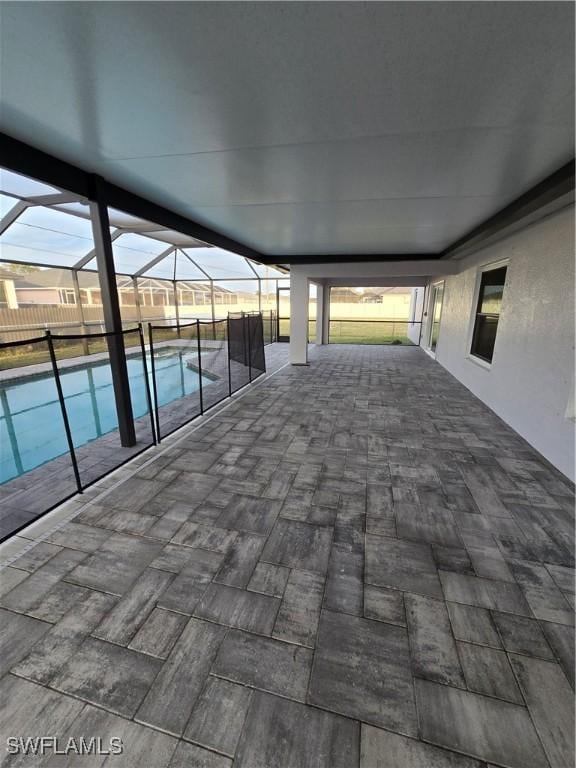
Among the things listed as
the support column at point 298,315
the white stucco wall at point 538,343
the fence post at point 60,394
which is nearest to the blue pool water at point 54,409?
the fence post at point 60,394

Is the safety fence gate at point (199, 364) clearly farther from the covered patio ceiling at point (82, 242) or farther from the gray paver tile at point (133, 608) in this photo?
the gray paver tile at point (133, 608)

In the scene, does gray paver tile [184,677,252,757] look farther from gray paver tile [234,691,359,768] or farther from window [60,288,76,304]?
window [60,288,76,304]

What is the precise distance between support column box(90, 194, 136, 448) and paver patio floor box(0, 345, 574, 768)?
0.65 m

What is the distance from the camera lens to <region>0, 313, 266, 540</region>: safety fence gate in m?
Result: 2.38

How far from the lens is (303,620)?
1.49 meters

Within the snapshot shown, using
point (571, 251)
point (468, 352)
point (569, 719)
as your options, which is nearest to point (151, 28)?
point (569, 719)

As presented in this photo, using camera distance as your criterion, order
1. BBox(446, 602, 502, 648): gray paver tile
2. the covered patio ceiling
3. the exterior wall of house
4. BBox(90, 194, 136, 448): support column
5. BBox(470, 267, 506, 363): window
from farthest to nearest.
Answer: the exterior wall of house → BBox(470, 267, 506, 363): window → the covered patio ceiling → BBox(90, 194, 136, 448): support column → BBox(446, 602, 502, 648): gray paver tile

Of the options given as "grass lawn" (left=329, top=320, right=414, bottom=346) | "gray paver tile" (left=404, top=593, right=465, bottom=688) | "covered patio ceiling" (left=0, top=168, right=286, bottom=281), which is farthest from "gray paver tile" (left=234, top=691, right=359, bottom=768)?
"grass lawn" (left=329, top=320, right=414, bottom=346)

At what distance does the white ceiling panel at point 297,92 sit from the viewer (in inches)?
45.9

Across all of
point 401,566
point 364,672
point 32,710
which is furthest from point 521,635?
point 32,710

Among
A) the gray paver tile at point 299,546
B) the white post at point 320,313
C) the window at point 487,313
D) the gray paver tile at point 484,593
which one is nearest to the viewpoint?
the gray paver tile at point 484,593

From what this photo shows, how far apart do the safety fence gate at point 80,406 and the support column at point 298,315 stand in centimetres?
228

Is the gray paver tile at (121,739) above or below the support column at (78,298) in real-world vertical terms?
below

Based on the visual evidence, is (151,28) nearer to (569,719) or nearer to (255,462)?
(255,462)
